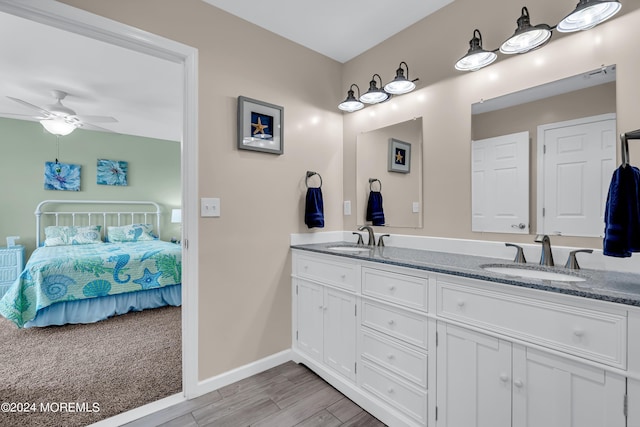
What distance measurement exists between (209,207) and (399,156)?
1.42 meters

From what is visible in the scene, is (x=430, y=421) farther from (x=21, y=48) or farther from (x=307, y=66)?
(x=21, y=48)

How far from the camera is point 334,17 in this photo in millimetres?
2061

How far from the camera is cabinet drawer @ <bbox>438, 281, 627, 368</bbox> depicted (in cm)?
94

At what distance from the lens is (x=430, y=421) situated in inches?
55.6

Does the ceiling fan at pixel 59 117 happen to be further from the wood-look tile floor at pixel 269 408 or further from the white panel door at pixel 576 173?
the white panel door at pixel 576 173

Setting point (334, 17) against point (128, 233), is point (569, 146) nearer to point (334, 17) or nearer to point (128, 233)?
point (334, 17)

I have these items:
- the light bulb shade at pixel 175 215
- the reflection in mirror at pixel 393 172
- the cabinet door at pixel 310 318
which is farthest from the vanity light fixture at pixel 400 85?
the light bulb shade at pixel 175 215

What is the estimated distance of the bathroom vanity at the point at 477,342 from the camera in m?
0.96

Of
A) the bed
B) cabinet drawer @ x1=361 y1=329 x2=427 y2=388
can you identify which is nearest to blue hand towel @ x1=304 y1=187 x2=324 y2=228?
cabinet drawer @ x1=361 y1=329 x2=427 y2=388

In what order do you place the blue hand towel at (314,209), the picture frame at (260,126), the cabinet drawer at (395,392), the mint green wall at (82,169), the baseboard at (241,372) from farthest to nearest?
the mint green wall at (82,169) → the blue hand towel at (314,209) → the picture frame at (260,126) → the baseboard at (241,372) → the cabinet drawer at (395,392)

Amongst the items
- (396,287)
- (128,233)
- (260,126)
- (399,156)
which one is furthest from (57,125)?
(396,287)

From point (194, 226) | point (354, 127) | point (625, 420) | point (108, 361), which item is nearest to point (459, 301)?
point (625, 420)

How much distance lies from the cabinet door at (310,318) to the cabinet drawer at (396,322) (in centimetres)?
43

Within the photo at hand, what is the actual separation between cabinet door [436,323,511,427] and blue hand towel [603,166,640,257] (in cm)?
53
